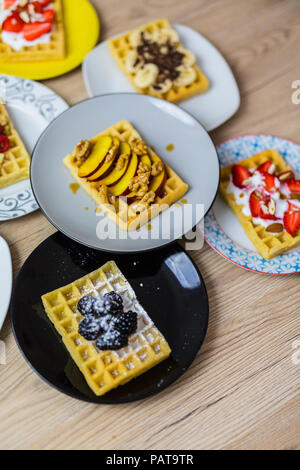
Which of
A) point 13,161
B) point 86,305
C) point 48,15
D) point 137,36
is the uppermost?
point 48,15

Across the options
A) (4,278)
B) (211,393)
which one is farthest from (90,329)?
(211,393)

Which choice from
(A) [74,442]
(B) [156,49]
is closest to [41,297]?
(A) [74,442]

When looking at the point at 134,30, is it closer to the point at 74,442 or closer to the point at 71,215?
the point at 71,215

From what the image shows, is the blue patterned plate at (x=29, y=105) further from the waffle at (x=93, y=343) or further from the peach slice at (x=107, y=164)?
the waffle at (x=93, y=343)

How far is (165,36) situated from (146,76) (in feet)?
1.03

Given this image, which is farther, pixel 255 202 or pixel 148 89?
pixel 148 89

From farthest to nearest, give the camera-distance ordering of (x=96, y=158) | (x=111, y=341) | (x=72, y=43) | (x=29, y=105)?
(x=72, y=43) < (x=29, y=105) < (x=96, y=158) < (x=111, y=341)

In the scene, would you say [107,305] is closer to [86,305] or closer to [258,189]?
[86,305]

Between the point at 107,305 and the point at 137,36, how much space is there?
1573 millimetres

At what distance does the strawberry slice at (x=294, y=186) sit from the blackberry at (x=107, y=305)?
100 centimetres

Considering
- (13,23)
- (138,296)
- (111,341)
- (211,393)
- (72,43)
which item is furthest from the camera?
(72,43)

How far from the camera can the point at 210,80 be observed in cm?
262

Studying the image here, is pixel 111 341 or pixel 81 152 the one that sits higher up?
pixel 81 152

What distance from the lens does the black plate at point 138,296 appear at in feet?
5.97
